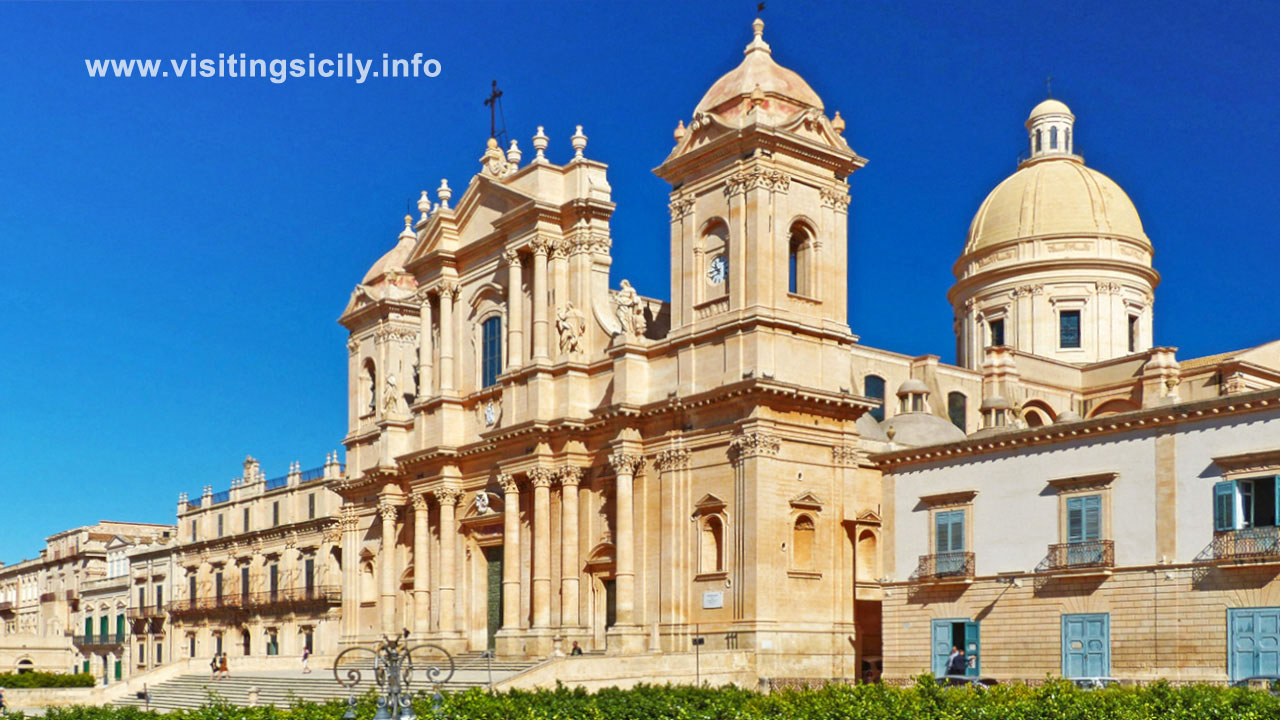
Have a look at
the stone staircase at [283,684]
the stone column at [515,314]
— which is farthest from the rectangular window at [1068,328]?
the stone staircase at [283,684]

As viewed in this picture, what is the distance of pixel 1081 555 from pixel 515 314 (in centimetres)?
2031

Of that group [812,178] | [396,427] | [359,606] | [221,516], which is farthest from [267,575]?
[812,178]

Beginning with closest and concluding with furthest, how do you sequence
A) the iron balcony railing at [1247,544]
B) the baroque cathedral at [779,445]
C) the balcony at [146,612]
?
the iron balcony railing at [1247,544]
the baroque cathedral at [779,445]
the balcony at [146,612]

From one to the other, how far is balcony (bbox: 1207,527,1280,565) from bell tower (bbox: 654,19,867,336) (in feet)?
42.6

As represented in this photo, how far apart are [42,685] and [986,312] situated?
1493 inches

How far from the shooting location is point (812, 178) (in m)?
40.2

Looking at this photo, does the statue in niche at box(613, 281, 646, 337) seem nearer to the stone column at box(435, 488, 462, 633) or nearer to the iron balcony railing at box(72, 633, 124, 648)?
the stone column at box(435, 488, 462, 633)

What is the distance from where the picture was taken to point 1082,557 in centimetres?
3092

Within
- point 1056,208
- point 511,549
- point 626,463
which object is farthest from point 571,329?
point 1056,208

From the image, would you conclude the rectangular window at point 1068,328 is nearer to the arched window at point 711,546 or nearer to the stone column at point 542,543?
the arched window at point 711,546

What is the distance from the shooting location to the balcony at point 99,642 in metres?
→ 81.9

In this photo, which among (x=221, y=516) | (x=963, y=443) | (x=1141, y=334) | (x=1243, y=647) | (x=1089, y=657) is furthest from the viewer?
(x=221, y=516)

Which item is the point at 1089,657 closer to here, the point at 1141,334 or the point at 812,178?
the point at 812,178

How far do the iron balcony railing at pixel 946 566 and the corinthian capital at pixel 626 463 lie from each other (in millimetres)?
9519
